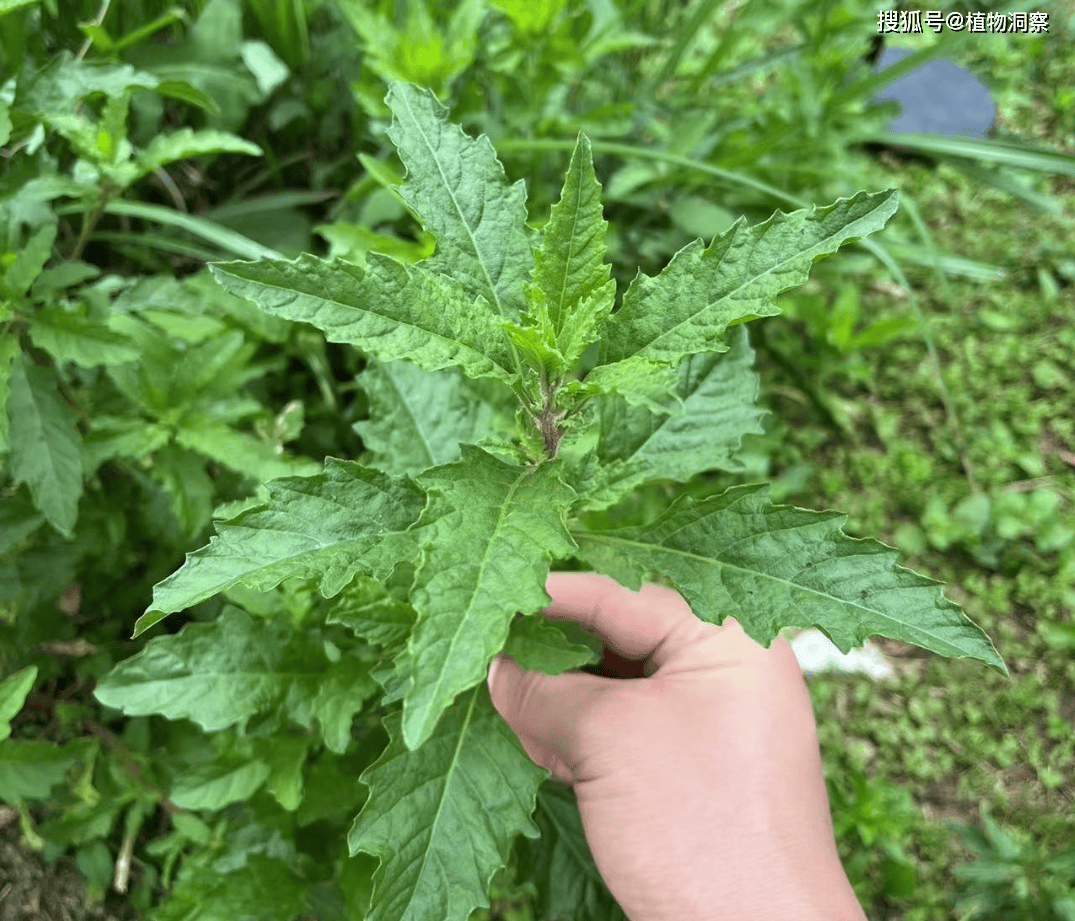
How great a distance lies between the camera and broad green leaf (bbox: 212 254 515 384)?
3.76 feet

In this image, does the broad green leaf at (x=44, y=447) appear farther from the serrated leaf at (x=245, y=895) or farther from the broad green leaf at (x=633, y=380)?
the broad green leaf at (x=633, y=380)

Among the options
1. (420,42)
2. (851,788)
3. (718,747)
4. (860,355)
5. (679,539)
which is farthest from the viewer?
(860,355)

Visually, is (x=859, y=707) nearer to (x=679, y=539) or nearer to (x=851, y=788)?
(x=851, y=788)

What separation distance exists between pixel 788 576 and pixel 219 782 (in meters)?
1.53

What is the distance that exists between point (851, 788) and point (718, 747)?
1733mm

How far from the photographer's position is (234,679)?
5.82 feet

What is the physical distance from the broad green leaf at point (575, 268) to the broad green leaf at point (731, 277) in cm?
5

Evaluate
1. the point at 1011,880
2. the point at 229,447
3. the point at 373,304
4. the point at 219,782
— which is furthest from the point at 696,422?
the point at 1011,880

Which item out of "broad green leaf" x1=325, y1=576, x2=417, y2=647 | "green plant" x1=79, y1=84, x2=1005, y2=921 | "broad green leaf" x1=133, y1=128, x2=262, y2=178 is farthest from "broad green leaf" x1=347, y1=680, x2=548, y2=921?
"broad green leaf" x1=133, y1=128, x2=262, y2=178

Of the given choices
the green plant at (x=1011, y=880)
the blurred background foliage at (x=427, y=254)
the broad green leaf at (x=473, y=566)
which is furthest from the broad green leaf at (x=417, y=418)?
the green plant at (x=1011, y=880)

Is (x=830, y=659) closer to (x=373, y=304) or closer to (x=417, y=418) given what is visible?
(x=417, y=418)

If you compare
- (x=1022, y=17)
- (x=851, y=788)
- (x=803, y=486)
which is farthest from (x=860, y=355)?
(x=851, y=788)

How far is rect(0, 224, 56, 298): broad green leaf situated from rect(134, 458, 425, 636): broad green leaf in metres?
1.12

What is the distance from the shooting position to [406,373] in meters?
1.84
